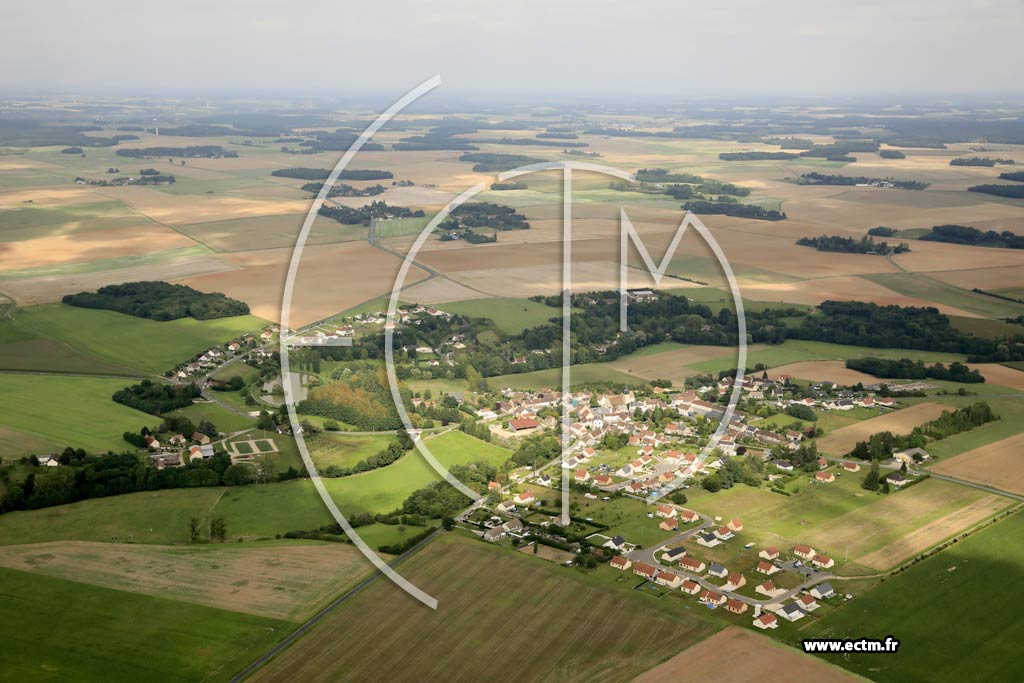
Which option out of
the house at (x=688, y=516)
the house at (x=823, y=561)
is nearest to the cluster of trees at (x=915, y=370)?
the house at (x=688, y=516)

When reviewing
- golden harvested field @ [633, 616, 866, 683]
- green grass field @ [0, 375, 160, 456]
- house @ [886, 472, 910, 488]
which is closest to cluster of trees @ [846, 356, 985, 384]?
house @ [886, 472, 910, 488]

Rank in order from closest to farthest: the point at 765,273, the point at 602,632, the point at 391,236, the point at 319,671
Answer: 1. the point at 319,671
2. the point at 602,632
3. the point at 765,273
4. the point at 391,236

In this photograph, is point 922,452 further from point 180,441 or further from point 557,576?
point 180,441

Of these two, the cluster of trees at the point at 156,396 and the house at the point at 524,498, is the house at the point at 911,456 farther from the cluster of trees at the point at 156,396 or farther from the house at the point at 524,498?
the cluster of trees at the point at 156,396

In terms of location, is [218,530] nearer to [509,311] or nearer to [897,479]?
[897,479]

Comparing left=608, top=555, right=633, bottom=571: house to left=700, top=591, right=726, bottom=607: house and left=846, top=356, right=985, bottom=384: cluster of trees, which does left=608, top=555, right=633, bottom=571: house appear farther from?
left=846, top=356, right=985, bottom=384: cluster of trees

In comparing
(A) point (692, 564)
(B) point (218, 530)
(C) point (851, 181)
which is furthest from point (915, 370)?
(C) point (851, 181)

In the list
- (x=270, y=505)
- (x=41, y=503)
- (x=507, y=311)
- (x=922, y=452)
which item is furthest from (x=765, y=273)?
(x=41, y=503)
